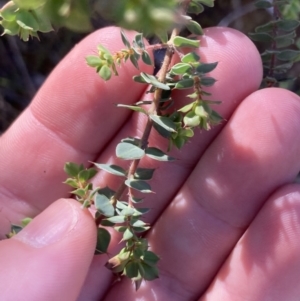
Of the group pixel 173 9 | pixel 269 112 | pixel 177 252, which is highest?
pixel 173 9

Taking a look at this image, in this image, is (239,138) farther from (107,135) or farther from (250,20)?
(250,20)

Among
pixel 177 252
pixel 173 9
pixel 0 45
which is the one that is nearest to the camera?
pixel 173 9

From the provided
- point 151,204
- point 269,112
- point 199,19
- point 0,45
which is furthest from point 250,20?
point 0,45

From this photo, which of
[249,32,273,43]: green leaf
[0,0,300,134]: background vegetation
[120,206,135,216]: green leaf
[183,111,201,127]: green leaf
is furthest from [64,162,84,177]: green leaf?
[0,0,300,134]: background vegetation

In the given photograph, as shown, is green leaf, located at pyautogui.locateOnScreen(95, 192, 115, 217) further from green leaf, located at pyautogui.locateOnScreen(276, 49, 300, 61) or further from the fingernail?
green leaf, located at pyautogui.locateOnScreen(276, 49, 300, 61)

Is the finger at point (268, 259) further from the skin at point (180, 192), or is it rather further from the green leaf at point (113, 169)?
the green leaf at point (113, 169)

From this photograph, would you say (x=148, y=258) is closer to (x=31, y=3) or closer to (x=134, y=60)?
(x=134, y=60)

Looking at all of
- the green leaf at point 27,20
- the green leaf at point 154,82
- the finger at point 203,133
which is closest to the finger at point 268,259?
the finger at point 203,133
